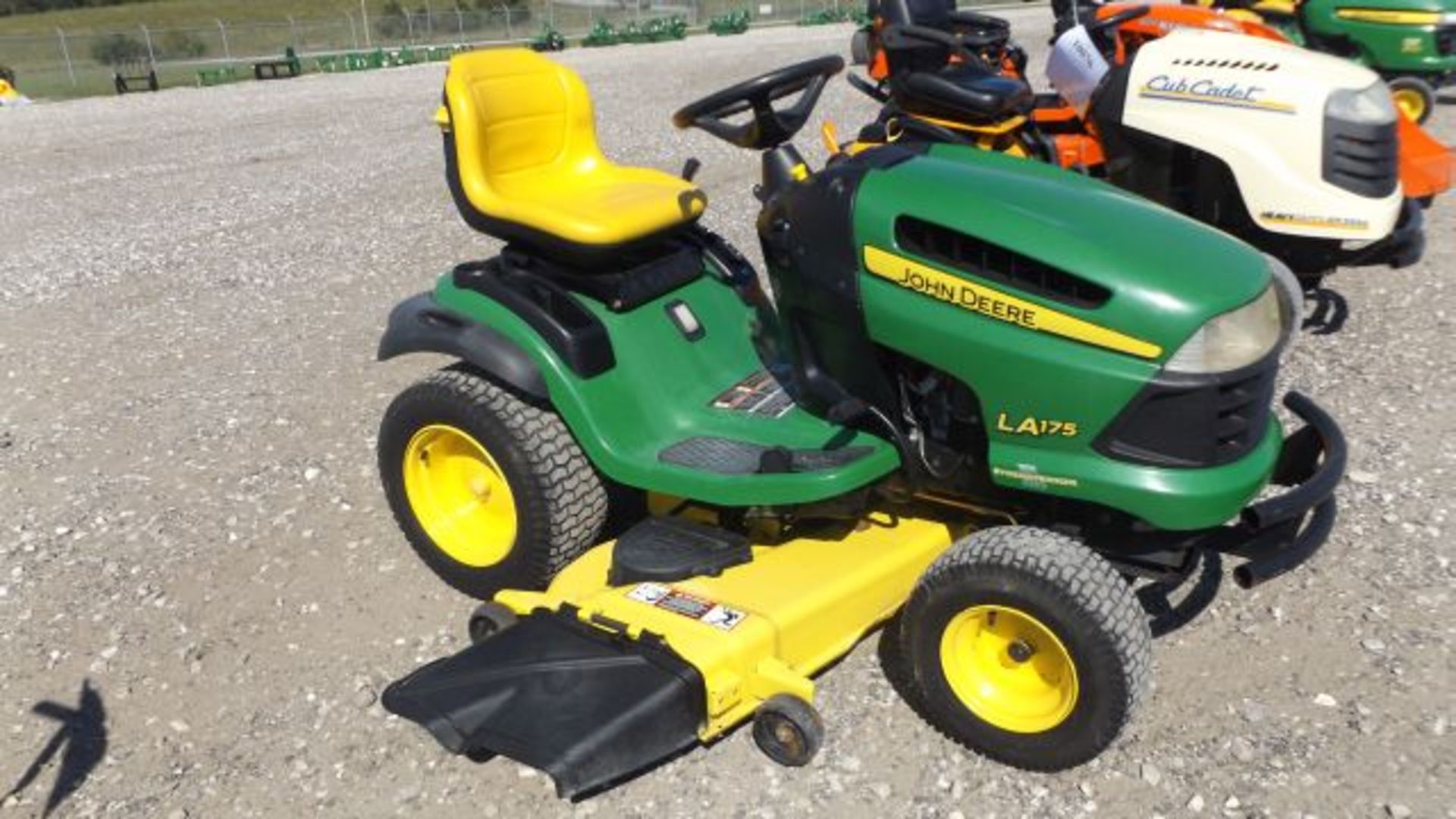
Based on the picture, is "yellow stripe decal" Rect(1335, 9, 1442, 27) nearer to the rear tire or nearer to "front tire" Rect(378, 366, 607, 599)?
the rear tire

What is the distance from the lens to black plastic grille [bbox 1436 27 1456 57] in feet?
28.3

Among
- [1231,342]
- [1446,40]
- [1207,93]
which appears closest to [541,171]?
[1231,342]

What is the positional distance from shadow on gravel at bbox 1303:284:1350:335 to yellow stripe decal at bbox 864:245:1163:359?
10.8ft

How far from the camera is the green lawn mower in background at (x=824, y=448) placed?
7.73 ft

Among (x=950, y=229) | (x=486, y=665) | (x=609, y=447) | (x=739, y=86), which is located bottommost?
(x=486, y=665)

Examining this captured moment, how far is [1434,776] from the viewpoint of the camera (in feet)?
8.16

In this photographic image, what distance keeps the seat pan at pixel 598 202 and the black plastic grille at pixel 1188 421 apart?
139 cm

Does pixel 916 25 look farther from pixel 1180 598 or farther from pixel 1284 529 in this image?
pixel 1284 529

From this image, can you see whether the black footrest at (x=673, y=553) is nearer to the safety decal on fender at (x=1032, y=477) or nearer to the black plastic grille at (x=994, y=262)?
the safety decal on fender at (x=1032, y=477)

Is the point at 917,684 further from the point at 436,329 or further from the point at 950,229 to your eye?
the point at 436,329

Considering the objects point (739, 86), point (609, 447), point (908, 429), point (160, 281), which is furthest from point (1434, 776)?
point (160, 281)

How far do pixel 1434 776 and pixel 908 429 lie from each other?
134 cm

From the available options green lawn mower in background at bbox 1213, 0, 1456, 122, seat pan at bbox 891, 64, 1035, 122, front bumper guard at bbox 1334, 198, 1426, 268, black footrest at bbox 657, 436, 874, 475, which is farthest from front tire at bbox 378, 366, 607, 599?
green lawn mower in background at bbox 1213, 0, 1456, 122

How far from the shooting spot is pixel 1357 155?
4.50 metres
